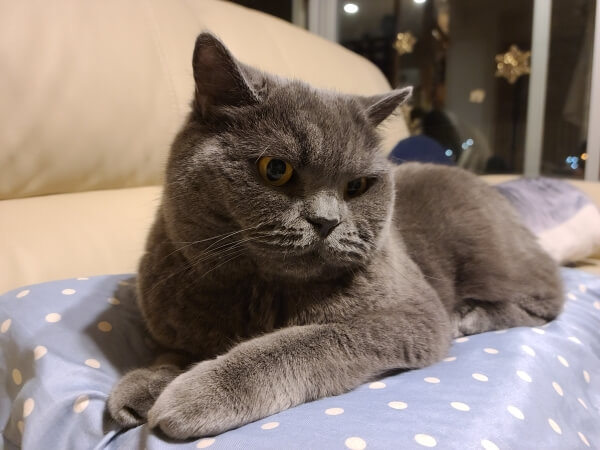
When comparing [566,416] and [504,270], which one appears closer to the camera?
[566,416]

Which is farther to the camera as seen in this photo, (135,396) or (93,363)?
(93,363)

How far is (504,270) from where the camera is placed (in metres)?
1.18

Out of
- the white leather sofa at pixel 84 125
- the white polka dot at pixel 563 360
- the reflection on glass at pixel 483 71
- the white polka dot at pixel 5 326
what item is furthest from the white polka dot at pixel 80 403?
the reflection on glass at pixel 483 71

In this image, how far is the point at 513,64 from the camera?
2.98 metres

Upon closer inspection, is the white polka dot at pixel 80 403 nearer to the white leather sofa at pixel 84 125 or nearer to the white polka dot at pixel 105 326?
the white polka dot at pixel 105 326

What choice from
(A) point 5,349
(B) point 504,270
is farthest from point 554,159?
(A) point 5,349

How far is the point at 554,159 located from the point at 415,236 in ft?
7.35

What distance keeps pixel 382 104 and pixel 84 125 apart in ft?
2.73

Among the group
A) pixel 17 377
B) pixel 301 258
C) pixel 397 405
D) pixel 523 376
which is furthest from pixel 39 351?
pixel 523 376

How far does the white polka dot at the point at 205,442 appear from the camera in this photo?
61cm

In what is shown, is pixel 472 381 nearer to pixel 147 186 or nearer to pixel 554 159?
pixel 147 186

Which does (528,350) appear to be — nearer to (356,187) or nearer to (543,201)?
(356,187)

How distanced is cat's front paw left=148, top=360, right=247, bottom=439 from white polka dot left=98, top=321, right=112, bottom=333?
0.32m

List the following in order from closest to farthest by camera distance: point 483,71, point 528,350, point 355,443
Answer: point 355,443 → point 528,350 → point 483,71
